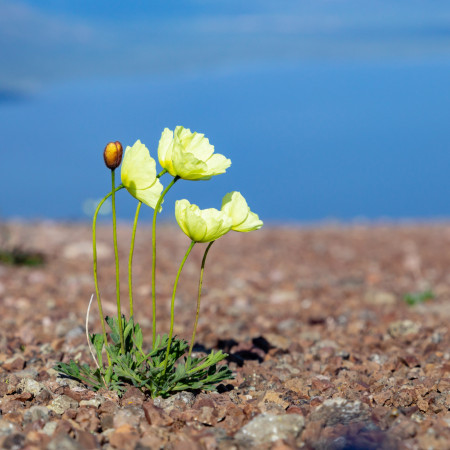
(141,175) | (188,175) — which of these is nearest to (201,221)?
(188,175)

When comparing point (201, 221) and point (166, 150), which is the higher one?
point (166, 150)

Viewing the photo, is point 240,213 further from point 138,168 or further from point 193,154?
point 138,168

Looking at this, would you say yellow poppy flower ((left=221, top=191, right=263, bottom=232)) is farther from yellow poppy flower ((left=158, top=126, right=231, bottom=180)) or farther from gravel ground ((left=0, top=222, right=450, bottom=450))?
gravel ground ((left=0, top=222, right=450, bottom=450))

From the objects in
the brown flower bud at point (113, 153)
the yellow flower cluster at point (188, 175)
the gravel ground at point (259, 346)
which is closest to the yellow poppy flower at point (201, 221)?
the yellow flower cluster at point (188, 175)

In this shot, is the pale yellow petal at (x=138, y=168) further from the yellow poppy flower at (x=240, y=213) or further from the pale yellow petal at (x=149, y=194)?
the yellow poppy flower at (x=240, y=213)

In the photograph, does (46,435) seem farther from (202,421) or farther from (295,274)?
(295,274)

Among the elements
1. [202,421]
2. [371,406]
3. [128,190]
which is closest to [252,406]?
[202,421]
